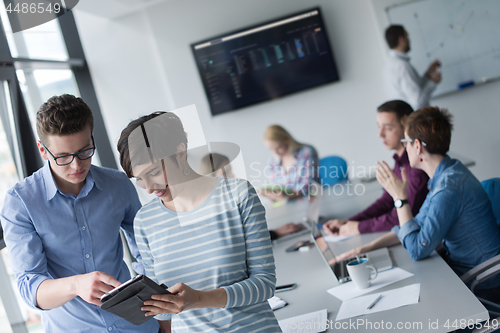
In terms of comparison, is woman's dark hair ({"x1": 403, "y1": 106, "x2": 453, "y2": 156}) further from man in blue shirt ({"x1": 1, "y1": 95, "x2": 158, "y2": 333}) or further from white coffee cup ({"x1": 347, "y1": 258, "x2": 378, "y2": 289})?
man in blue shirt ({"x1": 1, "y1": 95, "x2": 158, "y2": 333})

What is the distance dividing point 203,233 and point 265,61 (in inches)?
122

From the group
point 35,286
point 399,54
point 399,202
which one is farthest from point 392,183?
point 399,54

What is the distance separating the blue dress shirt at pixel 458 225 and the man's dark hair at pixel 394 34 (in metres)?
2.38

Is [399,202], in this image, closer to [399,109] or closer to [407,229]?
[407,229]

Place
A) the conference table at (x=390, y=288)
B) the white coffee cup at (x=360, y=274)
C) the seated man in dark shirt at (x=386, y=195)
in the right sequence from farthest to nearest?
the seated man in dark shirt at (x=386, y=195) → the white coffee cup at (x=360, y=274) → the conference table at (x=390, y=288)

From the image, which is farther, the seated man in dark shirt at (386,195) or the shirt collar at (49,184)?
the seated man in dark shirt at (386,195)

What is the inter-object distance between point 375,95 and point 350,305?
2.98 m

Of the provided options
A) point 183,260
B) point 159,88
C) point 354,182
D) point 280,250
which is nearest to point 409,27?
point 354,182

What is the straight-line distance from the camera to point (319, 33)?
382 cm

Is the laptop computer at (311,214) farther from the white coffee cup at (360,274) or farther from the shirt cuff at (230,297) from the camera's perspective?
the shirt cuff at (230,297)

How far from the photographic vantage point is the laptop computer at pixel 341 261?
4.83 ft

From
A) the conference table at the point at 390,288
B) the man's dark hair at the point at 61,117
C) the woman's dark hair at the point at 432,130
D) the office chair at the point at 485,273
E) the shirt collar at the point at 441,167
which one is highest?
the man's dark hair at the point at 61,117

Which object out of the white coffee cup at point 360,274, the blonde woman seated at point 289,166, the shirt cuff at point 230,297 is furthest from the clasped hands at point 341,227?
the shirt cuff at point 230,297

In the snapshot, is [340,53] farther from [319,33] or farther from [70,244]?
[70,244]
